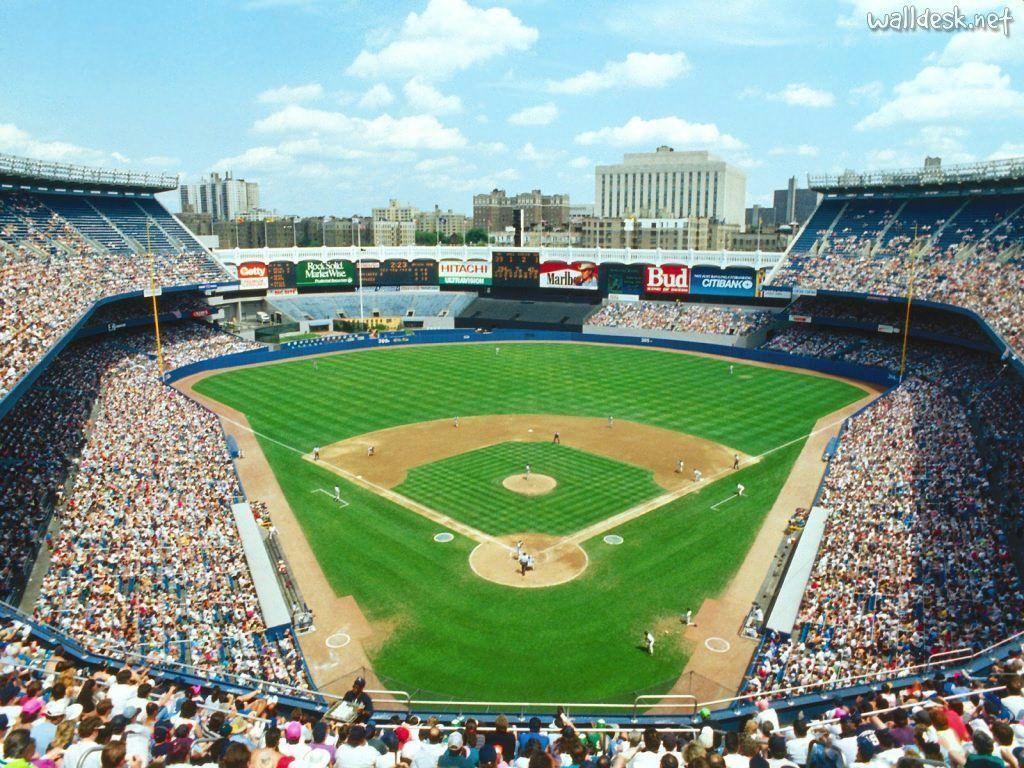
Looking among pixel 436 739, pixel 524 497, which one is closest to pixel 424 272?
pixel 524 497

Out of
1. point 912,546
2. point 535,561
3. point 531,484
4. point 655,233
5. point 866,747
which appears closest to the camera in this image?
point 866,747

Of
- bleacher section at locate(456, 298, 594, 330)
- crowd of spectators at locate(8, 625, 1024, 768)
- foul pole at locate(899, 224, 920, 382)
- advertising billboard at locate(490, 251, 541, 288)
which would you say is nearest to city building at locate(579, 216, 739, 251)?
advertising billboard at locate(490, 251, 541, 288)

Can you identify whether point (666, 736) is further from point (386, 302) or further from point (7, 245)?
point (386, 302)

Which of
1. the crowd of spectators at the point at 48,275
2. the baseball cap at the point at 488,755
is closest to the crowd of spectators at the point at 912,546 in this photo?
the baseball cap at the point at 488,755

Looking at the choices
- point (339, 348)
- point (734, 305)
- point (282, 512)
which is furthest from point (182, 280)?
point (734, 305)

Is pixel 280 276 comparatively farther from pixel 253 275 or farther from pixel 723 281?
pixel 723 281
